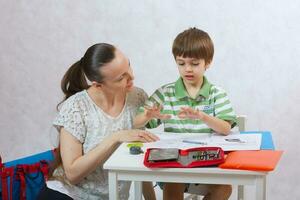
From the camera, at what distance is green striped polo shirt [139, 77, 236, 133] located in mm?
1786

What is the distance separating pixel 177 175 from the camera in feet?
4.53

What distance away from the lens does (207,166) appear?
53.1 inches

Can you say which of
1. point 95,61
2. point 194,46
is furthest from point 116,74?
point 194,46

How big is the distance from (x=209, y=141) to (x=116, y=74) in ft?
1.24

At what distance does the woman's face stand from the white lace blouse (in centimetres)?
10

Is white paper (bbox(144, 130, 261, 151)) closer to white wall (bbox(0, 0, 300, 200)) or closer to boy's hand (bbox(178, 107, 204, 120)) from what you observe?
boy's hand (bbox(178, 107, 204, 120))

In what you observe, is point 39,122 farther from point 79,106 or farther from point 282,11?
point 282,11

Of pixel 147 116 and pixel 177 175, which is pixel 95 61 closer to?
pixel 147 116

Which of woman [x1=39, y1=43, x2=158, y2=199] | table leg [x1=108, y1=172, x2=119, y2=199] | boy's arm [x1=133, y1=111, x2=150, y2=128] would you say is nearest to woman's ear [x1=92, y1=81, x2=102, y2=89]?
woman [x1=39, y1=43, x2=158, y2=199]

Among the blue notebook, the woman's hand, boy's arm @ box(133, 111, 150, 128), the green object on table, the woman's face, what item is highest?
the woman's face

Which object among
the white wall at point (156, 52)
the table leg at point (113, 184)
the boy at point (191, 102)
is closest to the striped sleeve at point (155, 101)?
the boy at point (191, 102)

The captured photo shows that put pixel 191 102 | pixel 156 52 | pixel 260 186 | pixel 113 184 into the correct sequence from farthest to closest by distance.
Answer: pixel 156 52, pixel 191 102, pixel 113 184, pixel 260 186

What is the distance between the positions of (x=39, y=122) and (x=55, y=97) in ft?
0.60

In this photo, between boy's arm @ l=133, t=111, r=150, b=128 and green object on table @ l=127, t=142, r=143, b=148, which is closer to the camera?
green object on table @ l=127, t=142, r=143, b=148
